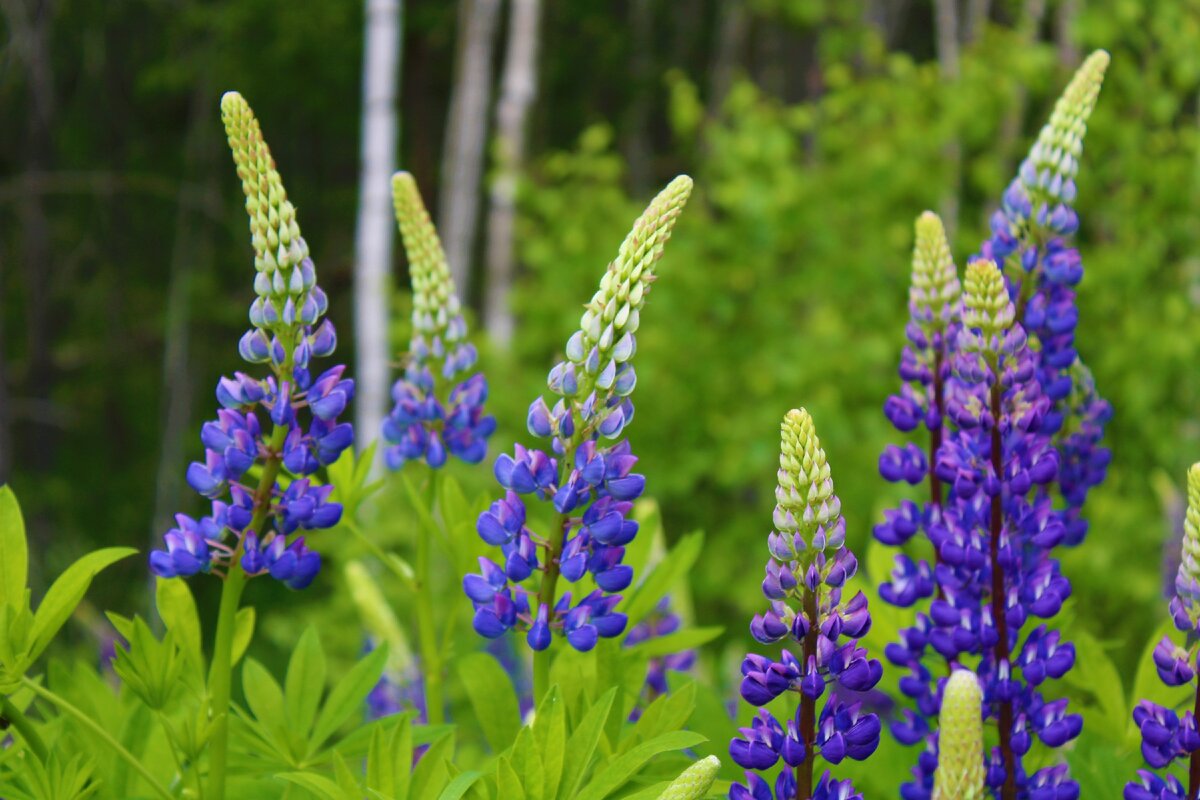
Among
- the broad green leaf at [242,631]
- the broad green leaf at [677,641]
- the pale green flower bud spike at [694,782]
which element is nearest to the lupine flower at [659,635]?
the broad green leaf at [677,641]

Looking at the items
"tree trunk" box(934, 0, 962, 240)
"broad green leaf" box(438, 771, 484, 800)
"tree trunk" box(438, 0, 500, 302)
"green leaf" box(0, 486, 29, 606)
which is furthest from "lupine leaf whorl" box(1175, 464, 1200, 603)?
Answer: "tree trunk" box(438, 0, 500, 302)

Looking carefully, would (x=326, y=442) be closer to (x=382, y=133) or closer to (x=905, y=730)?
(x=905, y=730)

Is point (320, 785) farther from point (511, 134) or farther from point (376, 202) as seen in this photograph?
point (511, 134)

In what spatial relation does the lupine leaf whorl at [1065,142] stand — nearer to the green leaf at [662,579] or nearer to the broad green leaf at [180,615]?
the green leaf at [662,579]

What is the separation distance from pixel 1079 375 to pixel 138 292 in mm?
13096

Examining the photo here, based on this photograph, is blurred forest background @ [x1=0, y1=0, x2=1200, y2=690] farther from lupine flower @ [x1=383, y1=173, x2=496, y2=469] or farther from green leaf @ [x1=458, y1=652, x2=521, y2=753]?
green leaf @ [x1=458, y1=652, x2=521, y2=753]

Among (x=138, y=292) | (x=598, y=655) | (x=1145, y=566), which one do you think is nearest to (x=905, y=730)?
(x=598, y=655)

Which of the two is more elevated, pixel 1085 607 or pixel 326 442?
pixel 326 442

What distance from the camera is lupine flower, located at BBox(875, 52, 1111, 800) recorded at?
1103 millimetres

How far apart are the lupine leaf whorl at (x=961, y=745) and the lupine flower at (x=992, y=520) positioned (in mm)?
329

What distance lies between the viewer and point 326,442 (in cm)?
111

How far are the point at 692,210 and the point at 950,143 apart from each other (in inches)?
64.2

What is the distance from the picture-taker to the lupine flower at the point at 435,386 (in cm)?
135

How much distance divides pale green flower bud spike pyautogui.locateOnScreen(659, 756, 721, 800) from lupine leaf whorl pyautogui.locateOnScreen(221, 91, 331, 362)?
0.48m
